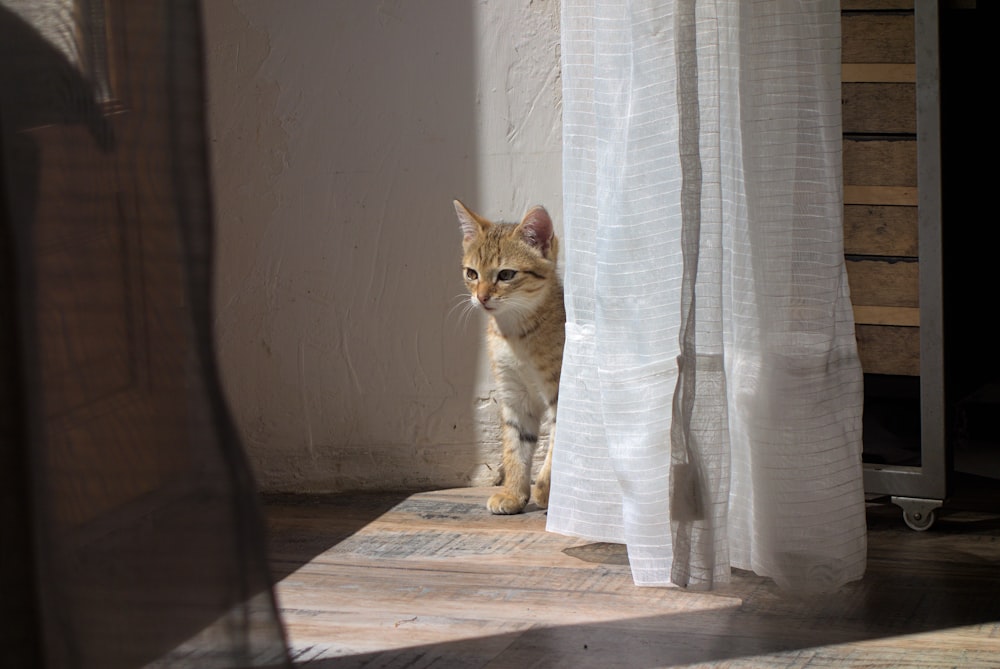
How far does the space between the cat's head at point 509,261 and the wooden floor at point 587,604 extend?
1.70 ft

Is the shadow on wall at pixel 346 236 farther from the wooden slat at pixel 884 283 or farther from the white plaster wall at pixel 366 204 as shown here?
the wooden slat at pixel 884 283

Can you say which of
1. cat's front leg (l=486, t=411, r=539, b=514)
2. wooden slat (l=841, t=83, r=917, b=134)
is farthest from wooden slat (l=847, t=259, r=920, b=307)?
cat's front leg (l=486, t=411, r=539, b=514)

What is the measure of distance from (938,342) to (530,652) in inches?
43.4

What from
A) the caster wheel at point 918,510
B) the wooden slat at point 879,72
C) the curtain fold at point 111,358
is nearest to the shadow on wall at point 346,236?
the wooden slat at point 879,72

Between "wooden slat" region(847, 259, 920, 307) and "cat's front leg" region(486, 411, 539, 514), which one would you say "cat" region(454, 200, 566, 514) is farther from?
"wooden slat" region(847, 259, 920, 307)

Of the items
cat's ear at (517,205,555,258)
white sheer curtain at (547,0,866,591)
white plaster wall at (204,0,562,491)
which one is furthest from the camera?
white plaster wall at (204,0,562,491)

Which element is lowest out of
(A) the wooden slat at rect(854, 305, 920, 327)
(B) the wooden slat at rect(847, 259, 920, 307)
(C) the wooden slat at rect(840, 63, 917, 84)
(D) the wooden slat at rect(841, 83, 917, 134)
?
(A) the wooden slat at rect(854, 305, 920, 327)

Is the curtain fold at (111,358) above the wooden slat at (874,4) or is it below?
below

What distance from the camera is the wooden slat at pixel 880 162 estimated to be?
2.33 metres

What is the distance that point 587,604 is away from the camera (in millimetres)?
2016

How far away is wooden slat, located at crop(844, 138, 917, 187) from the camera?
2330mm

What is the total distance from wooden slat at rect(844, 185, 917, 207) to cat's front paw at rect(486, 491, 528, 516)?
1026 millimetres

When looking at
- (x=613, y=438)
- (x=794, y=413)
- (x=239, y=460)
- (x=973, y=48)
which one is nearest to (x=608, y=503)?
(x=613, y=438)

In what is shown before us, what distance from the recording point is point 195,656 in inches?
25.8
